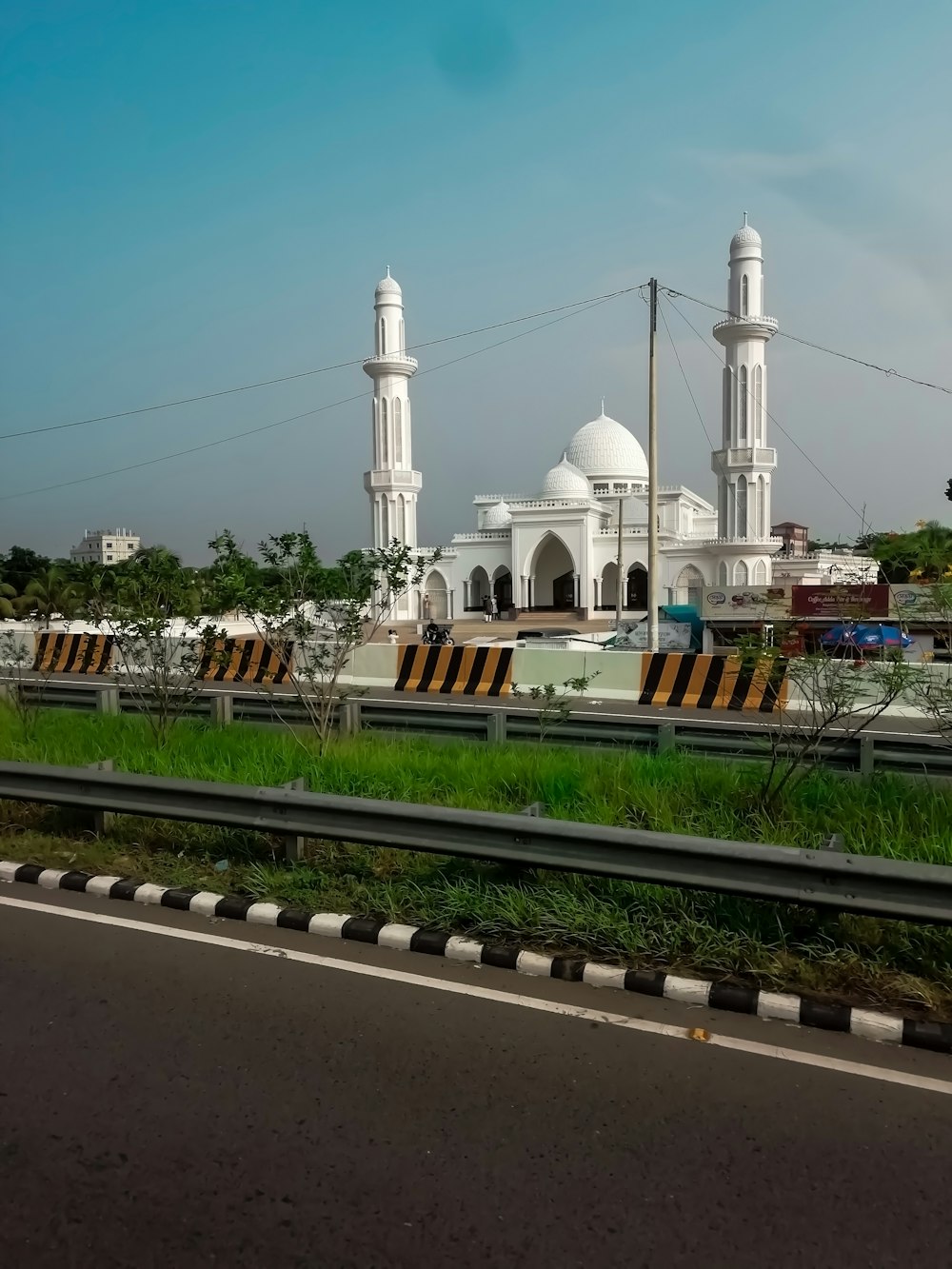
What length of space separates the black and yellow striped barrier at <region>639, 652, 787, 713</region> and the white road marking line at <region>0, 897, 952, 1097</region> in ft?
37.9

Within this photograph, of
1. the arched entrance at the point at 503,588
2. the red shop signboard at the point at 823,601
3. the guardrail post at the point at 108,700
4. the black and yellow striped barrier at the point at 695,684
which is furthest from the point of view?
the arched entrance at the point at 503,588

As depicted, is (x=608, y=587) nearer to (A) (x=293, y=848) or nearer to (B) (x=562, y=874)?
(A) (x=293, y=848)

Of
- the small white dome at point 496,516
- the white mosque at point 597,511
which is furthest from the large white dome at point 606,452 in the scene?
the small white dome at point 496,516

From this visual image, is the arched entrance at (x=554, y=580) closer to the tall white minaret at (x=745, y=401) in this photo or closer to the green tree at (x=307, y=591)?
the tall white minaret at (x=745, y=401)

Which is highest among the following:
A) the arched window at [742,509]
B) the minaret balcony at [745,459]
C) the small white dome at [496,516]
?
the minaret balcony at [745,459]

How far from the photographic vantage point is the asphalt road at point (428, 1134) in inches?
109

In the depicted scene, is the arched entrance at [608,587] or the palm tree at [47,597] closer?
the palm tree at [47,597]

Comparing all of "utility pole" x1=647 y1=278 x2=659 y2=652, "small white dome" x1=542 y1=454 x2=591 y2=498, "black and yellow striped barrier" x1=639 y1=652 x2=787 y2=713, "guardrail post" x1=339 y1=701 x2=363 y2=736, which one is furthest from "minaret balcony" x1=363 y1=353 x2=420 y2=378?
"guardrail post" x1=339 y1=701 x2=363 y2=736

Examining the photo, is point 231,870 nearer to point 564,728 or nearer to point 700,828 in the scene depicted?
point 700,828

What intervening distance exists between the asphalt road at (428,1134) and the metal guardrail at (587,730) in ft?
11.5

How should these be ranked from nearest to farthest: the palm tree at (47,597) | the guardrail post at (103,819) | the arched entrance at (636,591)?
the guardrail post at (103,819), the palm tree at (47,597), the arched entrance at (636,591)

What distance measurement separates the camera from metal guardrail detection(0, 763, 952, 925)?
428cm

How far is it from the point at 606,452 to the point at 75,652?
50.4 meters

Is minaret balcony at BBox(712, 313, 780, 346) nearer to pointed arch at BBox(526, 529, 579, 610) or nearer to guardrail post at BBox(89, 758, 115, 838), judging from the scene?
pointed arch at BBox(526, 529, 579, 610)
